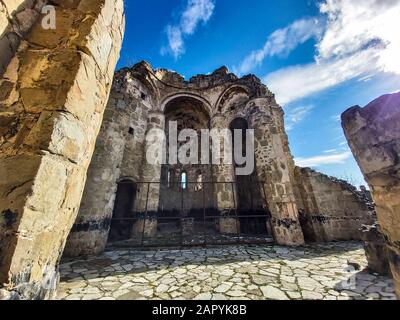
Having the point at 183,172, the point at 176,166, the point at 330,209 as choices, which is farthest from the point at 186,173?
the point at 330,209

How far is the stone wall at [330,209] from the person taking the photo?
650 cm

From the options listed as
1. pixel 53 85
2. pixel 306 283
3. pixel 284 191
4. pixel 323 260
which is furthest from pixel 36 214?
pixel 284 191

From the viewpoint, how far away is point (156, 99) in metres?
9.98

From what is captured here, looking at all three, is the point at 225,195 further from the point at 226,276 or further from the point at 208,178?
the point at 226,276

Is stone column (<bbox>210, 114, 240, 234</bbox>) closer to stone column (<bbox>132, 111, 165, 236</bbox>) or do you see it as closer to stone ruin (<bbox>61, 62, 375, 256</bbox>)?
stone ruin (<bbox>61, 62, 375, 256</bbox>)

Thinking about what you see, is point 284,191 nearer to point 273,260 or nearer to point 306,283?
point 273,260

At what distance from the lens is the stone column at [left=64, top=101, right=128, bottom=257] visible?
16.4 feet

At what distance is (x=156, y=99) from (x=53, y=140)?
934 cm

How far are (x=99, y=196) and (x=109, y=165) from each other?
3.51ft

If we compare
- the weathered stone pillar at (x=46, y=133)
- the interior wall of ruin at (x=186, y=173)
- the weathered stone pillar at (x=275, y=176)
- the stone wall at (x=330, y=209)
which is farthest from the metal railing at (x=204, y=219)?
the weathered stone pillar at (x=46, y=133)

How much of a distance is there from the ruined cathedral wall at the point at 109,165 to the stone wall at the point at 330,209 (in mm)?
7219

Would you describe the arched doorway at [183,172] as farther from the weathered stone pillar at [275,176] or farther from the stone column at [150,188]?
the weathered stone pillar at [275,176]

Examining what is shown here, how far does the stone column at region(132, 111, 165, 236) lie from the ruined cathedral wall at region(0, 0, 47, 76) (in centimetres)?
620
